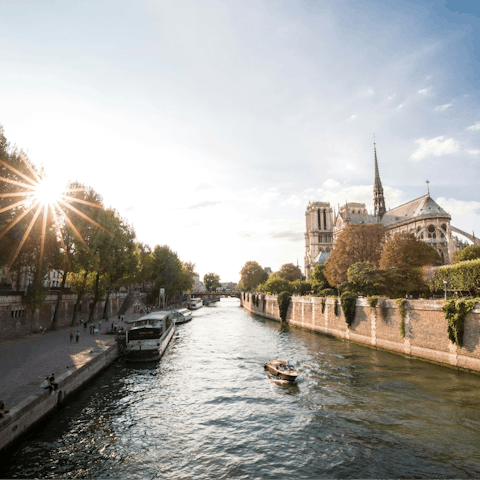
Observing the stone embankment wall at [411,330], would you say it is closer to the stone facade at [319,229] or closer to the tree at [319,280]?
the tree at [319,280]

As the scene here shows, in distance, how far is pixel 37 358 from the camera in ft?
74.0

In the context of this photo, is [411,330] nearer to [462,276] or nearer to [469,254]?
[462,276]

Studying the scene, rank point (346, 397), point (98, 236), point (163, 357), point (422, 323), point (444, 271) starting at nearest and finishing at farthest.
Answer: point (346, 397) → point (422, 323) → point (163, 357) → point (444, 271) → point (98, 236)

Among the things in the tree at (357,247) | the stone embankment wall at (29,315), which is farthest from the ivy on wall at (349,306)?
the stone embankment wall at (29,315)

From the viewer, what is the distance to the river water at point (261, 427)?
12133 millimetres

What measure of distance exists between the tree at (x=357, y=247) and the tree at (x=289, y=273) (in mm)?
57141

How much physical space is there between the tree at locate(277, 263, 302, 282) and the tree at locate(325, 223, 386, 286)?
187 ft

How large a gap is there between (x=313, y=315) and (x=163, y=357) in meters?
28.0

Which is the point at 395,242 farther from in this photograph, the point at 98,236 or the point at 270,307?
the point at 98,236

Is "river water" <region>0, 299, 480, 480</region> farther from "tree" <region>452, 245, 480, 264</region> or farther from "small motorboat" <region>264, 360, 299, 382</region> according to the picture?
"tree" <region>452, 245, 480, 264</region>

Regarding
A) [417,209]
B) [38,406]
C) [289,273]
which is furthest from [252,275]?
[38,406]

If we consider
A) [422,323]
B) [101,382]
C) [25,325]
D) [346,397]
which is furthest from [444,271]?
[25,325]

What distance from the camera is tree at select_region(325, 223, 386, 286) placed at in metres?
56.7

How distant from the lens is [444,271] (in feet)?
126
